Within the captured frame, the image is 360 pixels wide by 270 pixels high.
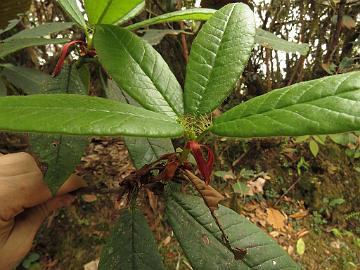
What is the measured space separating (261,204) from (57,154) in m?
1.33

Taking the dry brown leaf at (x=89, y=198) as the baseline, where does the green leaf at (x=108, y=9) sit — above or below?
above

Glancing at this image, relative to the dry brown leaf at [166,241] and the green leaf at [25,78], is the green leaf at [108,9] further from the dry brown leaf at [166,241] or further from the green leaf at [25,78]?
the dry brown leaf at [166,241]

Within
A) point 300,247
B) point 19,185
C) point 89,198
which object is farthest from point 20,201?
point 300,247

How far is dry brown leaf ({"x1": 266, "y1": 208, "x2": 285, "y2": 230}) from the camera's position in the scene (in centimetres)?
167

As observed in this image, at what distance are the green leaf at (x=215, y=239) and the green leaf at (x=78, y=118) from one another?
0.27 metres

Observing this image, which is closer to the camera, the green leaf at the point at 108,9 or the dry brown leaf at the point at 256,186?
the green leaf at the point at 108,9

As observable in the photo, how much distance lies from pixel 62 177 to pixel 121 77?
0.83 feet

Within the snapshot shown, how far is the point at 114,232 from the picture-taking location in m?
0.67

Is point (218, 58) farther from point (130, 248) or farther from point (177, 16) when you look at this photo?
point (130, 248)

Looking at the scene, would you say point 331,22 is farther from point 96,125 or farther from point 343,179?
point 96,125

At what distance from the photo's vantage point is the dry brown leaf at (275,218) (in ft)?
5.47

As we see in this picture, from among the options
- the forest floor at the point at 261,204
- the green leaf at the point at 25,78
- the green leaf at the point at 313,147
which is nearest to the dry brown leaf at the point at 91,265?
the forest floor at the point at 261,204

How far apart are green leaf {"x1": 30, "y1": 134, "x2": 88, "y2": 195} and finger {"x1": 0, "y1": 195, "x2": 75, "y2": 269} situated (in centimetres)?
13

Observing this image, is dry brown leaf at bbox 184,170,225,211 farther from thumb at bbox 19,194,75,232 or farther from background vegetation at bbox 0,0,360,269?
background vegetation at bbox 0,0,360,269
